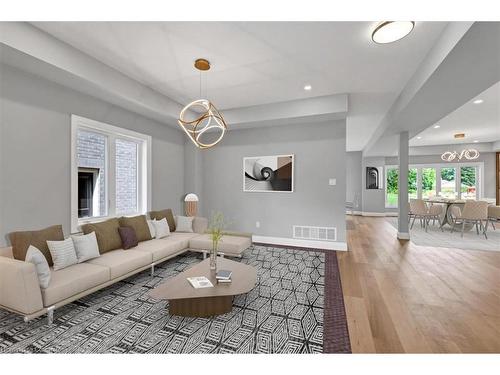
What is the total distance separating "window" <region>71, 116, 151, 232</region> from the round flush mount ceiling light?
4.08 m

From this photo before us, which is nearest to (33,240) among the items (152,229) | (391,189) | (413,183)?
(152,229)

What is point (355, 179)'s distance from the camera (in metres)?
10.8

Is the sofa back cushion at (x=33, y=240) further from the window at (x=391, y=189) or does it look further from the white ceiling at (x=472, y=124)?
the window at (x=391, y=189)

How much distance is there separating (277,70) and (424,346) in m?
3.56

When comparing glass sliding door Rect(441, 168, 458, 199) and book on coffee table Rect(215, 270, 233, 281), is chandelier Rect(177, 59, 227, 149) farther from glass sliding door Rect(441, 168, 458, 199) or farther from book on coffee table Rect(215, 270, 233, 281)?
glass sliding door Rect(441, 168, 458, 199)

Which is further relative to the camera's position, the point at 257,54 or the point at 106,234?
the point at 106,234

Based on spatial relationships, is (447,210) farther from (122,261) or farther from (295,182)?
(122,261)

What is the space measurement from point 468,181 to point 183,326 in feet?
41.2

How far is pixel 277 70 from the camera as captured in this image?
350 centimetres

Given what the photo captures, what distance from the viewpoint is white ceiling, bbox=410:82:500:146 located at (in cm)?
479

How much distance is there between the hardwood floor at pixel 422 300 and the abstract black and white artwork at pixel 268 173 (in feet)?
6.39

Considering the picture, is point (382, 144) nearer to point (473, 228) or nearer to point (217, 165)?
point (473, 228)

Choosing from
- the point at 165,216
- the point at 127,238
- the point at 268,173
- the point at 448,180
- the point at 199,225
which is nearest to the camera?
the point at 127,238

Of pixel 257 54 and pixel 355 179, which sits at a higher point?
pixel 257 54
